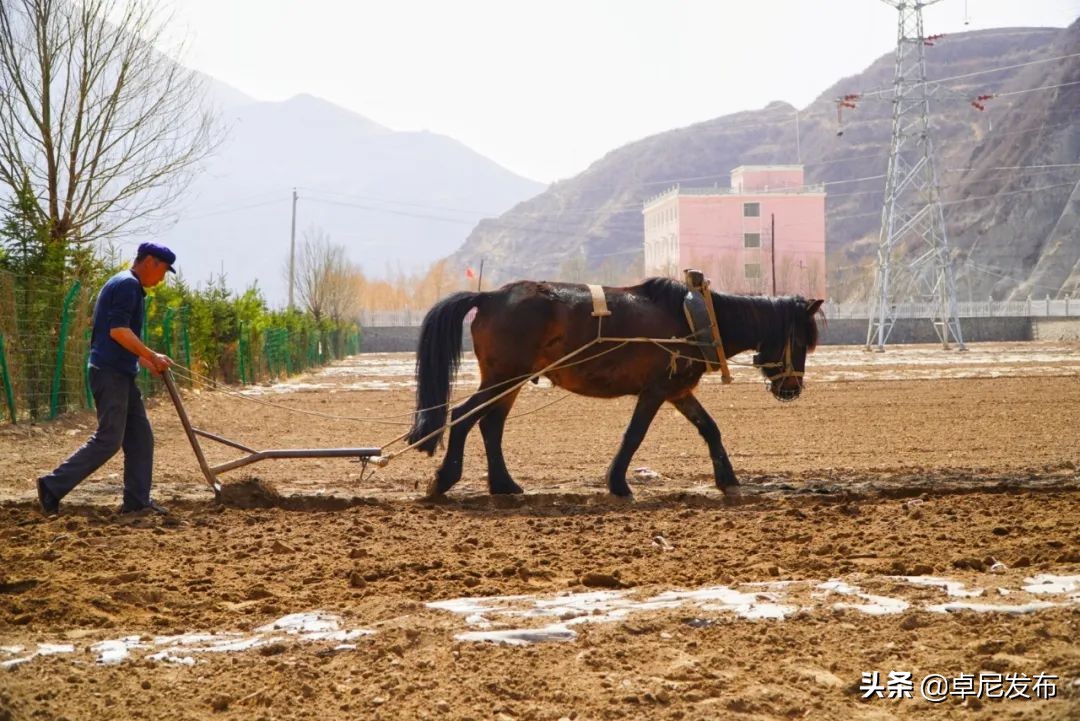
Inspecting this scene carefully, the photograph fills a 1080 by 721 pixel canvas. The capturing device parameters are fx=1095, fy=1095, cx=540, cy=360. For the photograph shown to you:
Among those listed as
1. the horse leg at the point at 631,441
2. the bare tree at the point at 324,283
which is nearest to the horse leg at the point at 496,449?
the horse leg at the point at 631,441

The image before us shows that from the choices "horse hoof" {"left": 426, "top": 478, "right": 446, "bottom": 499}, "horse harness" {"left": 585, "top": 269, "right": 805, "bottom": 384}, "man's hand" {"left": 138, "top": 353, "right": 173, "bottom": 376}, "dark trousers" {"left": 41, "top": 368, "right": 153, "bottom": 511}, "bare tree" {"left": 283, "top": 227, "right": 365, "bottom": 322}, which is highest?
"bare tree" {"left": 283, "top": 227, "right": 365, "bottom": 322}

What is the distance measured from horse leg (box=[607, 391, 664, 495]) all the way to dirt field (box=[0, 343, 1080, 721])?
8.7 inches

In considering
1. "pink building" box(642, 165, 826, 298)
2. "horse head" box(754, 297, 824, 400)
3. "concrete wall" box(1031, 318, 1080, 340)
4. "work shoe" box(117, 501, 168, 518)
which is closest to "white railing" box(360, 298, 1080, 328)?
"concrete wall" box(1031, 318, 1080, 340)

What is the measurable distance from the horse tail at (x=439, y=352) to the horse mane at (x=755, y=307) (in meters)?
1.57

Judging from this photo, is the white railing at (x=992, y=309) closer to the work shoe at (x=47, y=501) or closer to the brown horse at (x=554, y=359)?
the brown horse at (x=554, y=359)

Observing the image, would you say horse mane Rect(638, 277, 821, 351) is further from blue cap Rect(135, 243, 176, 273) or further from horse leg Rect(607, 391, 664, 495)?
blue cap Rect(135, 243, 176, 273)

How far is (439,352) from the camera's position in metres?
9.09

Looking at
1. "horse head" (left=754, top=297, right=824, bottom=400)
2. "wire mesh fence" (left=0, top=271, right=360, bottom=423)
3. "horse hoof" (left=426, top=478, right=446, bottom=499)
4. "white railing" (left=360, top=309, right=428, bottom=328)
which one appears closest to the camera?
"horse hoof" (left=426, top=478, right=446, bottom=499)

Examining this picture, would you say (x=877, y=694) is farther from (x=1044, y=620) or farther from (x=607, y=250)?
(x=607, y=250)

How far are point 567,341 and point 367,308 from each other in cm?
10227

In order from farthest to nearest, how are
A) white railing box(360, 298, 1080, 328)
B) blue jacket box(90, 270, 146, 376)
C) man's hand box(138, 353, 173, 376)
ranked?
white railing box(360, 298, 1080, 328) → blue jacket box(90, 270, 146, 376) → man's hand box(138, 353, 173, 376)

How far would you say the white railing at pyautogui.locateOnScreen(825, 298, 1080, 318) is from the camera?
6267 centimetres

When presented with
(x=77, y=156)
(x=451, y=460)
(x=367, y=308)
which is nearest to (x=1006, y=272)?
(x=367, y=308)

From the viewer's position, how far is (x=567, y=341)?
8984 mm
